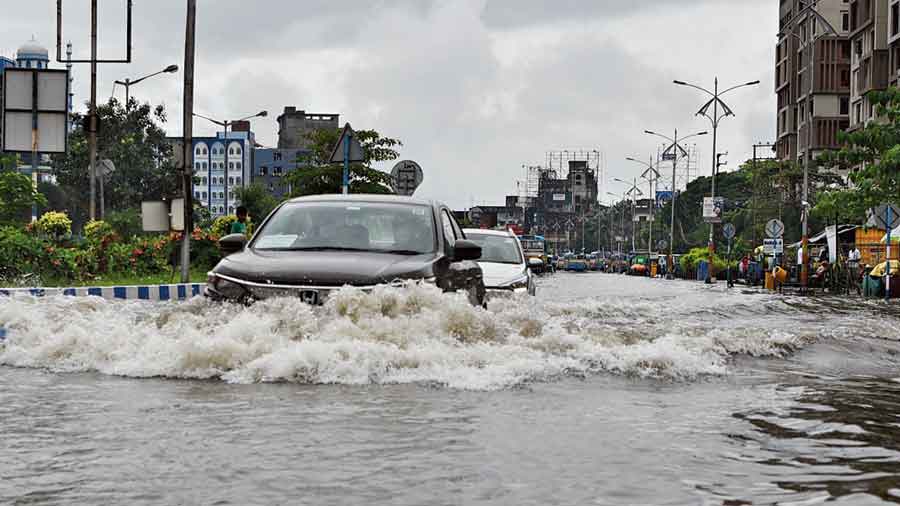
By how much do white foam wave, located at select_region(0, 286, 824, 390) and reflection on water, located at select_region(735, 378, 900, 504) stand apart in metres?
1.36

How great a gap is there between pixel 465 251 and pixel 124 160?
2689 inches

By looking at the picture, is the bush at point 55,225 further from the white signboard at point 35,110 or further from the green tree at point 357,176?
the green tree at point 357,176

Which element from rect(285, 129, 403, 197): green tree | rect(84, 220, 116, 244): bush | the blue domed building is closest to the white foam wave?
rect(84, 220, 116, 244): bush

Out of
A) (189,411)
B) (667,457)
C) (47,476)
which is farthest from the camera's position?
(189,411)

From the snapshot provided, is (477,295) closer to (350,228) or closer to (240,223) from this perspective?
(350,228)

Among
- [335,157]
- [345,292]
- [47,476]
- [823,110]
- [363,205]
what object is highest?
[823,110]

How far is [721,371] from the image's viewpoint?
30.0 ft

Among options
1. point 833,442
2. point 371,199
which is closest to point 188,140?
point 371,199

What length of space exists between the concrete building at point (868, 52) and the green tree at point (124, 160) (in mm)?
43401

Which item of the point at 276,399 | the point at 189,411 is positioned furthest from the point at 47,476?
the point at 276,399

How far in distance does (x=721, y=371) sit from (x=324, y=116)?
533 ft

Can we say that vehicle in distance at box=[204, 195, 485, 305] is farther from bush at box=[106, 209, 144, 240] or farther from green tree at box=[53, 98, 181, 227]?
green tree at box=[53, 98, 181, 227]

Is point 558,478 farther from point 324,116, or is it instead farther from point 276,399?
point 324,116

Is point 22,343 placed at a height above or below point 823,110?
below
